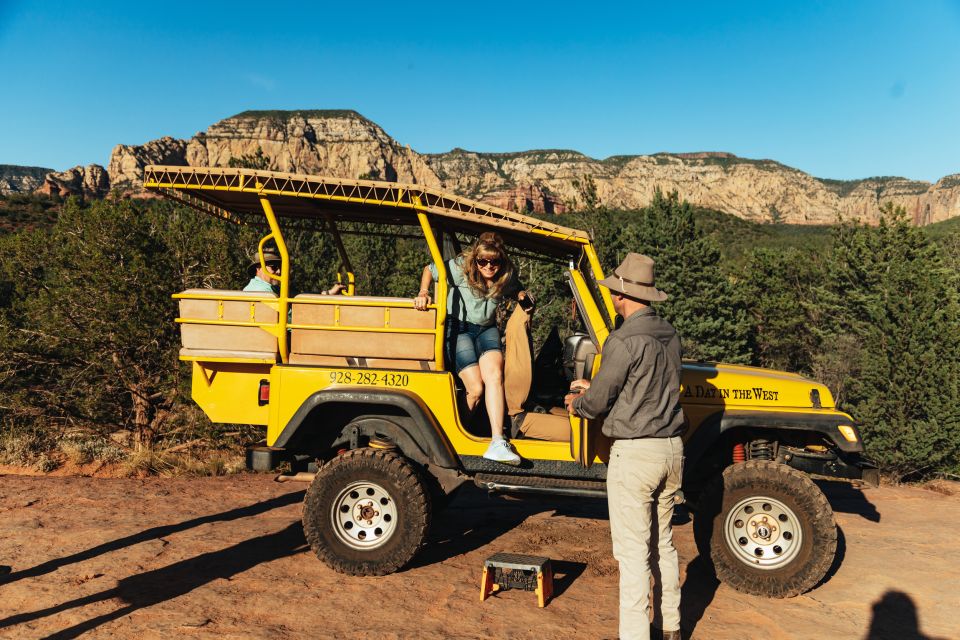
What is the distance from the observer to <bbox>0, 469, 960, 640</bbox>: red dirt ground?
12.0 feet

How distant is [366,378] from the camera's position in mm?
4602

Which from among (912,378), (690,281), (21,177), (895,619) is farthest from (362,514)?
(21,177)

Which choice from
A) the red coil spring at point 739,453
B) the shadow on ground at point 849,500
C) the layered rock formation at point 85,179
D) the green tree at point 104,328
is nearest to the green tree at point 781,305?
the shadow on ground at point 849,500

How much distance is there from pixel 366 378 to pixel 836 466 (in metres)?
3.42

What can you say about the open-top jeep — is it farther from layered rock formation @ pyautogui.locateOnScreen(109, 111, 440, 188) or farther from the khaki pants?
layered rock formation @ pyautogui.locateOnScreen(109, 111, 440, 188)

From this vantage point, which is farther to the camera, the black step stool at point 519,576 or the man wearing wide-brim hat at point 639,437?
the black step stool at point 519,576

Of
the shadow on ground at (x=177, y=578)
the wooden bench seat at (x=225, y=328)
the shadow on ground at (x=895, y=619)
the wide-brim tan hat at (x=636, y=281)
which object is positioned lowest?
the shadow on ground at (x=895, y=619)

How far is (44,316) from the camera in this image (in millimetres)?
9109

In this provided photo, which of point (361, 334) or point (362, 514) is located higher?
point (361, 334)

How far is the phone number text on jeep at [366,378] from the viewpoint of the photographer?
4.57 metres

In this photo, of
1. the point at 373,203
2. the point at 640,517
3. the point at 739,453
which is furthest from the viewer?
the point at 739,453

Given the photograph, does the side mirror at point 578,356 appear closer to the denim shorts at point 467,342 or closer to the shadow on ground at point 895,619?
the denim shorts at point 467,342

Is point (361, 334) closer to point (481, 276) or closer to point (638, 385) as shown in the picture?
point (481, 276)

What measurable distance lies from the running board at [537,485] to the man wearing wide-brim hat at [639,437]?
921 mm
